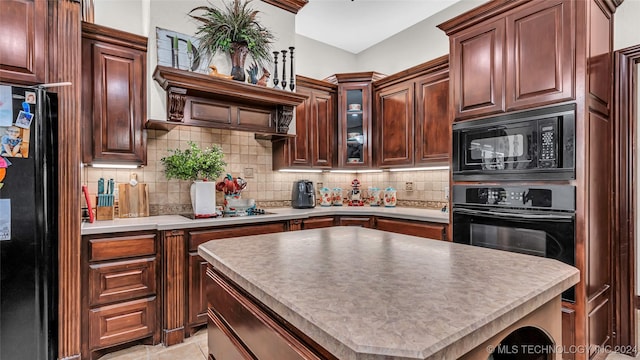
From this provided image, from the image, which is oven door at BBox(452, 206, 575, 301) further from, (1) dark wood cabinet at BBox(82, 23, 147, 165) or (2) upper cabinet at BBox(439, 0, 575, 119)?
(1) dark wood cabinet at BBox(82, 23, 147, 165)

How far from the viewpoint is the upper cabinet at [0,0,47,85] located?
178 centimetres

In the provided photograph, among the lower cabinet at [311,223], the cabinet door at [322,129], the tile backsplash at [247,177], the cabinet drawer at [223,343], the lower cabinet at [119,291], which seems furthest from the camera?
the cabinet door at [322,129]

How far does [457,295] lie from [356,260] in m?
0.38

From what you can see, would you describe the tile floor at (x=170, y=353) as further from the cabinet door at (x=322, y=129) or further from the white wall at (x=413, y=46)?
the white wall at (x=413, y=46)

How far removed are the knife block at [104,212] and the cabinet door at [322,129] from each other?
6.44ft

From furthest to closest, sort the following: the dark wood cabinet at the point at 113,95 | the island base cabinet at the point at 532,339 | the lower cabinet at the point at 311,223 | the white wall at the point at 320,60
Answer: the white wall at the point at 320,60 < the lower cabinet at the point at 311,223 < the dark wood cabinet at the point at 113,95 < the island base cabinet at the point at 532,339

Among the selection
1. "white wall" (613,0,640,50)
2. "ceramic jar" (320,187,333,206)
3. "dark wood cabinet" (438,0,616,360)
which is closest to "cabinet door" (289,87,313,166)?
"ceramic jar" (320,187,333,206)

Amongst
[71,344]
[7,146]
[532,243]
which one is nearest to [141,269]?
[71,344]

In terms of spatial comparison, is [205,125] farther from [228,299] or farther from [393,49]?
[393,49]

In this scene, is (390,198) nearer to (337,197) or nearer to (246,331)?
(337,197)

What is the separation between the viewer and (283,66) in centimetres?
305

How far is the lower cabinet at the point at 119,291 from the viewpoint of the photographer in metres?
→ 2.06

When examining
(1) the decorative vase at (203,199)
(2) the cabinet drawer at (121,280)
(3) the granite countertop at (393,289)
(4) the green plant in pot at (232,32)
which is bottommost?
(2) the cabinet drawer at (121,280)

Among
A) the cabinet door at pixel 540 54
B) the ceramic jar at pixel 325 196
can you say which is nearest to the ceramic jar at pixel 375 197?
the ceramic jar at pixel 325 196
